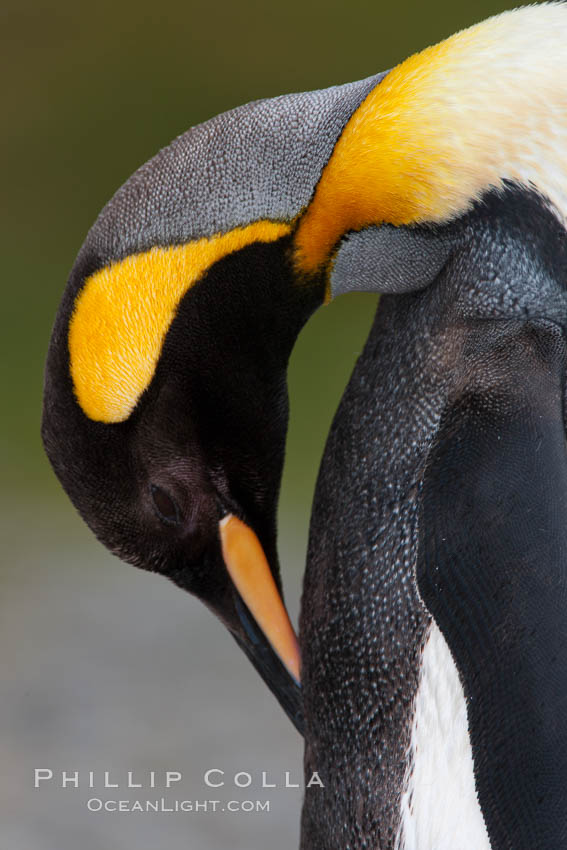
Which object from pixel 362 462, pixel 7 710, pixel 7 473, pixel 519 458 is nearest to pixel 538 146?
pixel 519 458

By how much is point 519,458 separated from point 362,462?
0.77 feet

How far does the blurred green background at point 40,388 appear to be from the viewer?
7.35 feet

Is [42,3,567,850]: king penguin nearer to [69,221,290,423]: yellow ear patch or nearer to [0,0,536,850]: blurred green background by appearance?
[69,221,290,423]: yellow ear patch

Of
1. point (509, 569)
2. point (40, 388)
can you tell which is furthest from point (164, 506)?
point (40, 388)


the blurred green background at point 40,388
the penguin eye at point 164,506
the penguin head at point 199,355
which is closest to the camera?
the penguin head at point 199,355

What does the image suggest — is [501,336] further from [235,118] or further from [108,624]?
[108,624]

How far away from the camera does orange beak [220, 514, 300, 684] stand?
1.16m

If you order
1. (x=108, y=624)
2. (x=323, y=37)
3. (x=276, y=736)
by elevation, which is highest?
(x=323, y=37)

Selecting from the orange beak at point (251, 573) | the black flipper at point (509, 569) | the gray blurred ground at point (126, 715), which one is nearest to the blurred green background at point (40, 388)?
the gray blurred ground at point (126, 715)

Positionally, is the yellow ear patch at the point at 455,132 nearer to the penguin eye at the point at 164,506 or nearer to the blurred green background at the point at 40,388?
the penguin eye at the point at 164,506

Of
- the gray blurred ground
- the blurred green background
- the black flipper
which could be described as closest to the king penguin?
the black flipper

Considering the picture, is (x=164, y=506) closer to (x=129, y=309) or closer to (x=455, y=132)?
(x=129, y=309)

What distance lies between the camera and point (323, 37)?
473 cm

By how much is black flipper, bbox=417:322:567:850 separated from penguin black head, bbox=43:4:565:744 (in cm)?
15
